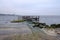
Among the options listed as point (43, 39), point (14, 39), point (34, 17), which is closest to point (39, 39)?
point (43, 39)

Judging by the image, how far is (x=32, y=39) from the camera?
22.8 ft

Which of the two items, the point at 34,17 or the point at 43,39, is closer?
the point at 43,39

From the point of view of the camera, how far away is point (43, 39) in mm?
6988

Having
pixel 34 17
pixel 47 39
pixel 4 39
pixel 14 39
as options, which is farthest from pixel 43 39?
pixel 34 17

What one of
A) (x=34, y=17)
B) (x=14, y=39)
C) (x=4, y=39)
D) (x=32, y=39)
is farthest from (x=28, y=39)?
(x=34, y=17)

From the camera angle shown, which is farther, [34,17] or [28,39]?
[34,17]

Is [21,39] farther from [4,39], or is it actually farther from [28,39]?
[4,39]

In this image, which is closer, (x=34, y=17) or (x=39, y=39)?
(x=39, y=39)

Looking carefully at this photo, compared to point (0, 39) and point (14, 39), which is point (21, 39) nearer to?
point (14, 39)

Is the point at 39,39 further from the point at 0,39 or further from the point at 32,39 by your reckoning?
the point at 0,39

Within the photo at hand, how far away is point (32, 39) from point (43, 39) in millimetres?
617

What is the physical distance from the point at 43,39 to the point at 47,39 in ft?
0.73

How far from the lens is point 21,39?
22.9 feet

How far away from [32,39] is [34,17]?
88.2 ft
